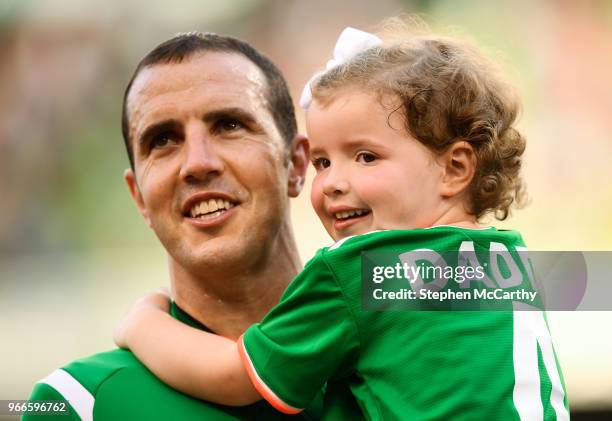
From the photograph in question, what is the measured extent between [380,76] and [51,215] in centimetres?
450

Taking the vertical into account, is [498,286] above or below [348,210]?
below

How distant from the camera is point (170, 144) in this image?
1.89 meters

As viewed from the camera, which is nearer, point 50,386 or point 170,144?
point 50,386

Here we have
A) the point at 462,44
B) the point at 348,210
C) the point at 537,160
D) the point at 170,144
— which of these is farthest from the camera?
the point at 537,160

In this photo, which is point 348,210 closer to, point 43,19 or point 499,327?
point 499,327

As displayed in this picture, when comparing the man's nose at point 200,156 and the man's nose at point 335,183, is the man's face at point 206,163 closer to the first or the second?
the man's nose at point 200,156

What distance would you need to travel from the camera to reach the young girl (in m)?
1.42

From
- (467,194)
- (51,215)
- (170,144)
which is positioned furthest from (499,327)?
(51,215)

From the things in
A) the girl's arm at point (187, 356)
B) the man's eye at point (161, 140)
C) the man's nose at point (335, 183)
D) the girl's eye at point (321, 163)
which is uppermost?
the man's eye at point (161, 140)

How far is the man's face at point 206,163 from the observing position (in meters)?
1.84

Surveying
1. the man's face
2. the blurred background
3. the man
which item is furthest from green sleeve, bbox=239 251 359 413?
the blurred background

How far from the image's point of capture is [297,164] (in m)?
2.06

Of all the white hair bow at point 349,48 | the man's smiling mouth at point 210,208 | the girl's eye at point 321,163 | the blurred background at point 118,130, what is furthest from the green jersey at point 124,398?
the blurred background at point 118,130

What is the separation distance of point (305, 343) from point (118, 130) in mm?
4833
